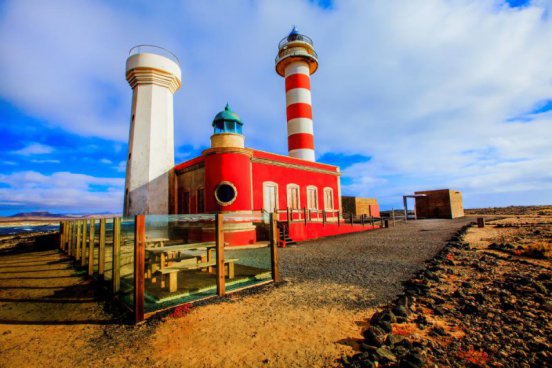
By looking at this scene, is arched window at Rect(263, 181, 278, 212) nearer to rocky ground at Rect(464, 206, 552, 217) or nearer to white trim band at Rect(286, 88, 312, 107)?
white trim band at Rect(286, 88, 312, 107)

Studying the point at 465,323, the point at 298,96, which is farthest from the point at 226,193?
the point at 298,96

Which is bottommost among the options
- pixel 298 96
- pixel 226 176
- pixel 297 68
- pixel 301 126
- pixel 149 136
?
pixel 226 176

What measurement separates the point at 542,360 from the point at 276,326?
333 cm

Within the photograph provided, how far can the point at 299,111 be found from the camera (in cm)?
2141

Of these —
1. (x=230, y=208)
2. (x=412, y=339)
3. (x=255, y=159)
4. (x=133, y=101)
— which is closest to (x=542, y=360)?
(x=412, y=339)

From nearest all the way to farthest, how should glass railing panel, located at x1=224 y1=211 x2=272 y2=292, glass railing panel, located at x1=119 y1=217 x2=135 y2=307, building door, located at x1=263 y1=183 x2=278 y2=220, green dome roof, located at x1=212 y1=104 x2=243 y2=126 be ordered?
glass railing panel, located at x1=119 y1=217 x2=135 y2=307 < glass railing panel, located at x1=224 y1=211 x2=272 y2=292 < green dome roof, located at x1=212 y1=104 x2=243 y2=126 < building door, located at x1=263 y1=183 x2=278 y2=220

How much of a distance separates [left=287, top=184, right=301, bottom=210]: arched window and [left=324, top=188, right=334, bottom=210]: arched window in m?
3.36

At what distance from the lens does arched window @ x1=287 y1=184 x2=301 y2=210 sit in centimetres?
1697

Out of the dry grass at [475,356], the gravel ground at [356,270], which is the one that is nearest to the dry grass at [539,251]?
the gravel ground at [356,270]

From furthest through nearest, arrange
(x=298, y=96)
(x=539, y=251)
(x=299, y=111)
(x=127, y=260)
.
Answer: (x=298, y=96), (x=299, y=111), (x=539, y=251), (x=127, y=260)

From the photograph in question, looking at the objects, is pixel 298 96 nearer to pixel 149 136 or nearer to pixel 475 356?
pixel 149 136

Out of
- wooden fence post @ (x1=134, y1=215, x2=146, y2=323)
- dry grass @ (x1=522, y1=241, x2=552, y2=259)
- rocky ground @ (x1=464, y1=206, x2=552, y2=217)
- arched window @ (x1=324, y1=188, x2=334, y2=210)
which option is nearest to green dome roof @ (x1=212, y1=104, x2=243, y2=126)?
arched window @ (x1=324, y1=188, x2=334, y2=210)

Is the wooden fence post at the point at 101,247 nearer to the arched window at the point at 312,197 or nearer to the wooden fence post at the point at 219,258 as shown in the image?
the wooden fence post at the point at 219,258

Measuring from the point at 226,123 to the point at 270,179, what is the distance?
420 centimetres
